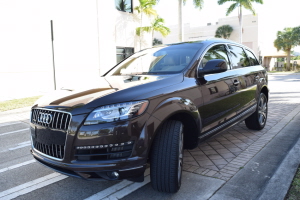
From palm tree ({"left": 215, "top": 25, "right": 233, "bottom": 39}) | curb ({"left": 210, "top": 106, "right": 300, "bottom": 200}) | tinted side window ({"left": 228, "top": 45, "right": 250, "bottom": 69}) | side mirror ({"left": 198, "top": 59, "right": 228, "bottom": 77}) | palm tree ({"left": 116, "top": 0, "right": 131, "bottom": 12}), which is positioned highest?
palm tree ({"left": 215, "top": 25, "right": 233, "bottom": 39})

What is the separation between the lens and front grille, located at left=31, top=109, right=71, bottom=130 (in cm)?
251

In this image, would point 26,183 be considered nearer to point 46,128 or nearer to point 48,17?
point 46,128

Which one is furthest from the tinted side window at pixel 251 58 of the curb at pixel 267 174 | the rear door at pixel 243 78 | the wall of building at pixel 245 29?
the wall of building at pixel 245 29

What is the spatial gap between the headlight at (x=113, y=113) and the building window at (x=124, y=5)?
52.9ft

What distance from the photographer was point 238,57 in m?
4.66

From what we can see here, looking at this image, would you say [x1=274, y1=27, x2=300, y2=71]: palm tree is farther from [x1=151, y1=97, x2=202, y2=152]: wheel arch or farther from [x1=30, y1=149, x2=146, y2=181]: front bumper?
[x1=30, y1=149, x2=146, y2=181]: front bumper

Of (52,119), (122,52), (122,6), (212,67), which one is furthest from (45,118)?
(122,6)

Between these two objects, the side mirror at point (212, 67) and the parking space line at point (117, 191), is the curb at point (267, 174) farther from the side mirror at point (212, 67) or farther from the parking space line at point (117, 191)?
the side mirror at point (212, 67)

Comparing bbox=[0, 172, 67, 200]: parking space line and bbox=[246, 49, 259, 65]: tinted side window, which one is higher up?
bbox=[246, 49, 259, 65]: tinted side window

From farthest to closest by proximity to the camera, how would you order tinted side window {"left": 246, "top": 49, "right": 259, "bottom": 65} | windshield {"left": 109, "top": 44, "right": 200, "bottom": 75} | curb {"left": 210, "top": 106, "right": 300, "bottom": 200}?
1. tinted side window {"left": 246, "top": 49, "right": 259, "bottom": 65}
2. windshield {"left": 109, "top": 44, "right": 200, "bottom": 75}
3. curb {"left": 210, "top": 106, "right": 300, "bottom": 200}

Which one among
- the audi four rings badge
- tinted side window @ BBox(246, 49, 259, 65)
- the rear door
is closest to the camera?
the audi four rings badge

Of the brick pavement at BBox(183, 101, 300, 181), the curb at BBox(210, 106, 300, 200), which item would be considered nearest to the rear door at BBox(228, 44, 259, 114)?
the brick pavement at BBox(183, 101, 300, 181)

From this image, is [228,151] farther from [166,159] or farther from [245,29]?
[245,29]

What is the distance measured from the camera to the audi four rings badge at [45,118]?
8.65ft
